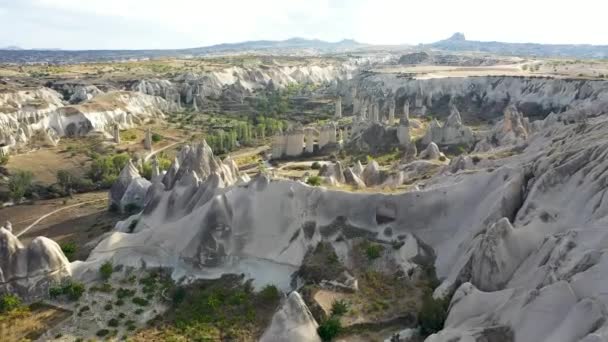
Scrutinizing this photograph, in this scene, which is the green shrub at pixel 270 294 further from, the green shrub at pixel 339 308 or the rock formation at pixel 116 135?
the rock formation at pixel 116 135

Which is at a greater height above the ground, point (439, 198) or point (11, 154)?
point (439, 198)

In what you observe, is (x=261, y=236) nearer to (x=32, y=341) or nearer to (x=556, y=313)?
(x=32, y=341)

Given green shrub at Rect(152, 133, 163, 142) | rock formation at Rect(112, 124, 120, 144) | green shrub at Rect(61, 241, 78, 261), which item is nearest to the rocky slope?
green shrub at Rect(61, 241, 78, 261)


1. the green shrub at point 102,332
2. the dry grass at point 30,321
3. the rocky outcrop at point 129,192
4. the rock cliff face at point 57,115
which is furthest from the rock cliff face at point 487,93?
the dry grass at point 30,321

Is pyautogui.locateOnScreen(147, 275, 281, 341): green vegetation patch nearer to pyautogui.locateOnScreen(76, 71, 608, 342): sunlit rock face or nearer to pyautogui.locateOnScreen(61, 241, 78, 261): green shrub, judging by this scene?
pyautogui.locateOnScreen(76, 71, 608, 342): sunlit rock face

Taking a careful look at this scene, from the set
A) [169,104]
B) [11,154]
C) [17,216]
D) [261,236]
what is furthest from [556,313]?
[169,104]

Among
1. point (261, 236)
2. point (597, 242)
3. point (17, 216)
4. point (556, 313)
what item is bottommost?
point (17, 216)

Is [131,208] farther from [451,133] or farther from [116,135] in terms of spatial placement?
[116,135]
